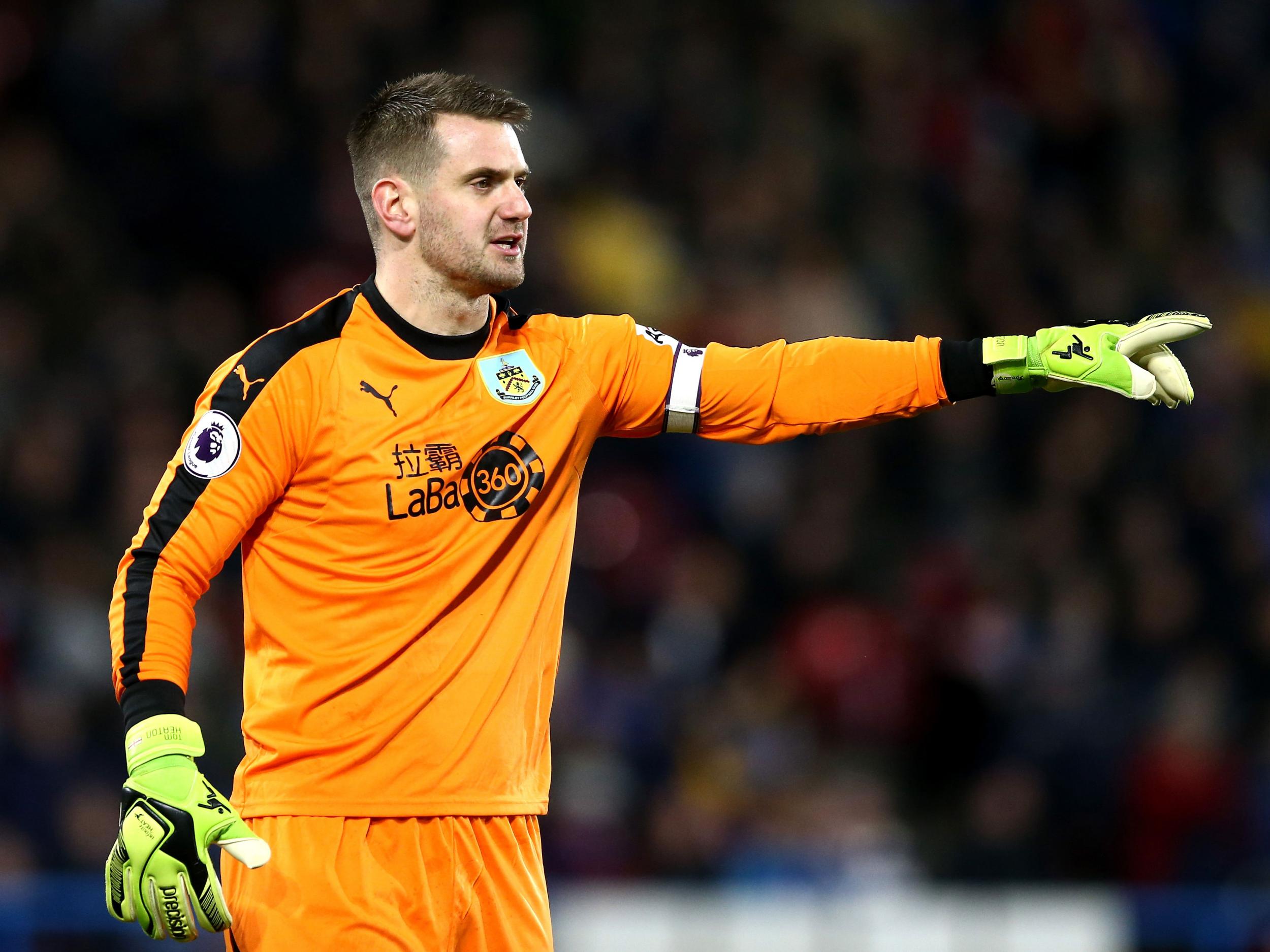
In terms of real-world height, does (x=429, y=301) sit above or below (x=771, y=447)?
below

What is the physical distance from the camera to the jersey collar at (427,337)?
12.8 feet

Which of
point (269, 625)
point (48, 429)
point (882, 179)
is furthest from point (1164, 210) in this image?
point (269, 625)

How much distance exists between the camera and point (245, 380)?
3721mm

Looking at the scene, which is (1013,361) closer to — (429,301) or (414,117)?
(429,301)

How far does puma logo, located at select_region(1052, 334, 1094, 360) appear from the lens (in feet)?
12.5

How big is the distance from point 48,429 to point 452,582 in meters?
5.01

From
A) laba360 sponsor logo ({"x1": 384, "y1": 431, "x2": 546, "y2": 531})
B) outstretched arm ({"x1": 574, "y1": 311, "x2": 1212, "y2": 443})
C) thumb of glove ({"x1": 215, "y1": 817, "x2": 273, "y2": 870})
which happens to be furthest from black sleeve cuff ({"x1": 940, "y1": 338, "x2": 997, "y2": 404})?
thumb of glove ({"x1": 215, "y1": 817, "x2": 273, "y2": 870})

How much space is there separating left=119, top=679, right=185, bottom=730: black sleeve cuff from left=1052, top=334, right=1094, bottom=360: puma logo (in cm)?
195

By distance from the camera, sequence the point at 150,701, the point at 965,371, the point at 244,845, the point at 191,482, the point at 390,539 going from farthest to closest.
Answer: the point at 965,371, the point at 390,539, the point at 191,482, the point at 150,701, the point at 244,845

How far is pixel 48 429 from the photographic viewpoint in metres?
8.22

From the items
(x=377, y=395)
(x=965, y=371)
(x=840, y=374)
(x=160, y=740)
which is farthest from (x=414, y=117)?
(x=160, y=740)

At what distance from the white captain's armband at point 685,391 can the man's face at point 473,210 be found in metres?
0.42

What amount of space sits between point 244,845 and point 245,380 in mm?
971

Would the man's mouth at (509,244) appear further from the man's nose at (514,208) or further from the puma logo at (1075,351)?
the puma logo at (1075,351)
